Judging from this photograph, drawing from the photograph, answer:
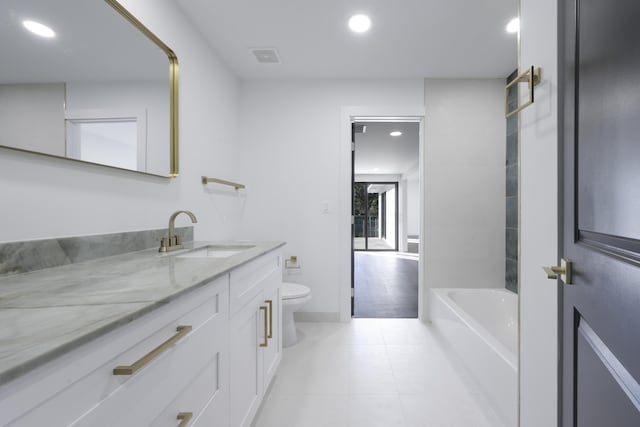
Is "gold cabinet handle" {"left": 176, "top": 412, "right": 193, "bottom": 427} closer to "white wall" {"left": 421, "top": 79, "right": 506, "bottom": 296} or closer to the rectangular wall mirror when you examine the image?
the rectangular wall mirror

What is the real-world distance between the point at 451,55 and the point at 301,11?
1300 millimetres

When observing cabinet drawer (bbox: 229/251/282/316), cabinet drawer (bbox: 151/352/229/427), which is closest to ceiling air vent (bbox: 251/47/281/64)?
cabinet drawer (bbox: 229/251/282/316)

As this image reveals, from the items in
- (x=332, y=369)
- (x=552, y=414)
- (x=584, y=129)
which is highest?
(x=584, y=129)

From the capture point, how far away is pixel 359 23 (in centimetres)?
208

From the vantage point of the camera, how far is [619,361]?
1.80 feet

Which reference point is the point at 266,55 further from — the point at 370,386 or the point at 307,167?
the point at 370,386

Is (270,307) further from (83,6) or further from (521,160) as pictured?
(83,6)

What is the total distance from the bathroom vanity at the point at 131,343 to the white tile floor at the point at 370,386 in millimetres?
383

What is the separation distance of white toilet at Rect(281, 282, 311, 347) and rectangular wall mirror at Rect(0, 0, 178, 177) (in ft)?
4.03

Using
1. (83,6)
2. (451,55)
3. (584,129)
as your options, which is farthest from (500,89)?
(83,6)

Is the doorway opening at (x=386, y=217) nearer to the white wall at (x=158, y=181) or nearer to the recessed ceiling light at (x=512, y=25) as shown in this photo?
the white wall at (x=158, y=181)

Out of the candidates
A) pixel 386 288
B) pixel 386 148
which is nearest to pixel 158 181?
pixel 386 288

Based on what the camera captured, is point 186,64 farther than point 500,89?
No

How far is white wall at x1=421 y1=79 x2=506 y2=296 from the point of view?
2848 millimetres
